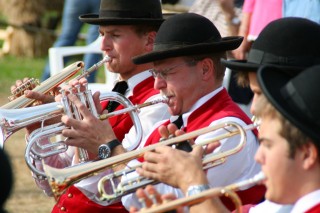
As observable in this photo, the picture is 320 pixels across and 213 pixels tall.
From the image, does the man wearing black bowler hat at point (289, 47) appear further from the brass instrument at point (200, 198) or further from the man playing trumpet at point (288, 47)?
the brass instrument at point (200, 198)

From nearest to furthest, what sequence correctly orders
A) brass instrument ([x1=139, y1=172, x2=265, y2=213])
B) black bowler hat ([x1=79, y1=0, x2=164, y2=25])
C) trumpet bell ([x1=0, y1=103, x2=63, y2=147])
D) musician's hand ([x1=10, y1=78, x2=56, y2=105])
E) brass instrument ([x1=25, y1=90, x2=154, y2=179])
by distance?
brass instrument ([x1=139, y1=172, x2=265, y2=213]) → brass instrument ([x1=25, y1=90, x2=154, y2=179]) → trumpet bell ([x1=0, y1=103, x2=63, y2=147]) → musician's hand ([x1=10, y1=78, x2=56, y2=105]) → black bowler hat ([x1=79, y1=0, x2=164, y2=25])

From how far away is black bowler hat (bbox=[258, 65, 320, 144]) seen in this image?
9.93 feet

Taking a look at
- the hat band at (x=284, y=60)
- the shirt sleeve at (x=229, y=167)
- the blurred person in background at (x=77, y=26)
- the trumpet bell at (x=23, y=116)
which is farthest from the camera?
the blurred person in background at (x=77, y=26)

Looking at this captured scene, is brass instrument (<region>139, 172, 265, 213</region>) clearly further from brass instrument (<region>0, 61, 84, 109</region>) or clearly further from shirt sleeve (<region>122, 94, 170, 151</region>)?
brass instrument (<region>0, 61, 84, 109</region>)

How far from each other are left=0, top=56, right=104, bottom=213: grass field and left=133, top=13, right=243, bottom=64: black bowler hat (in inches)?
34.7

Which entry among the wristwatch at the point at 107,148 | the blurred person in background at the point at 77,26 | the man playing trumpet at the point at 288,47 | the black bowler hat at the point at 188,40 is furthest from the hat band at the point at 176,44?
the blurred person in background at the point at 77,26

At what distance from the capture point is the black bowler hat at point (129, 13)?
515cm

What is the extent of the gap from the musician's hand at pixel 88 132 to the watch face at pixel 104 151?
0.9 inches

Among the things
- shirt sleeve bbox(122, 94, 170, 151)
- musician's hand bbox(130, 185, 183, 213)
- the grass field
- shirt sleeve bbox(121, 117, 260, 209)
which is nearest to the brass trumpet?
shirt sleeve bbox(121, 117, 260, 209)

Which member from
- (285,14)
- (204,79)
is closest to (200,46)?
(204,79)

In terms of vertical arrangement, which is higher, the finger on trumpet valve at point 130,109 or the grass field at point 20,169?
the finger on trumpet valve at point 130,109

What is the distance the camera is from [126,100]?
4.80 meters

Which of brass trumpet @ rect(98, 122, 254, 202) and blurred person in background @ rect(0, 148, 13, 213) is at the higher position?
blurred person in background @ rect(0, 148, 13, 213)

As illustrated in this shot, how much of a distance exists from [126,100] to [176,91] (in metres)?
0.43
